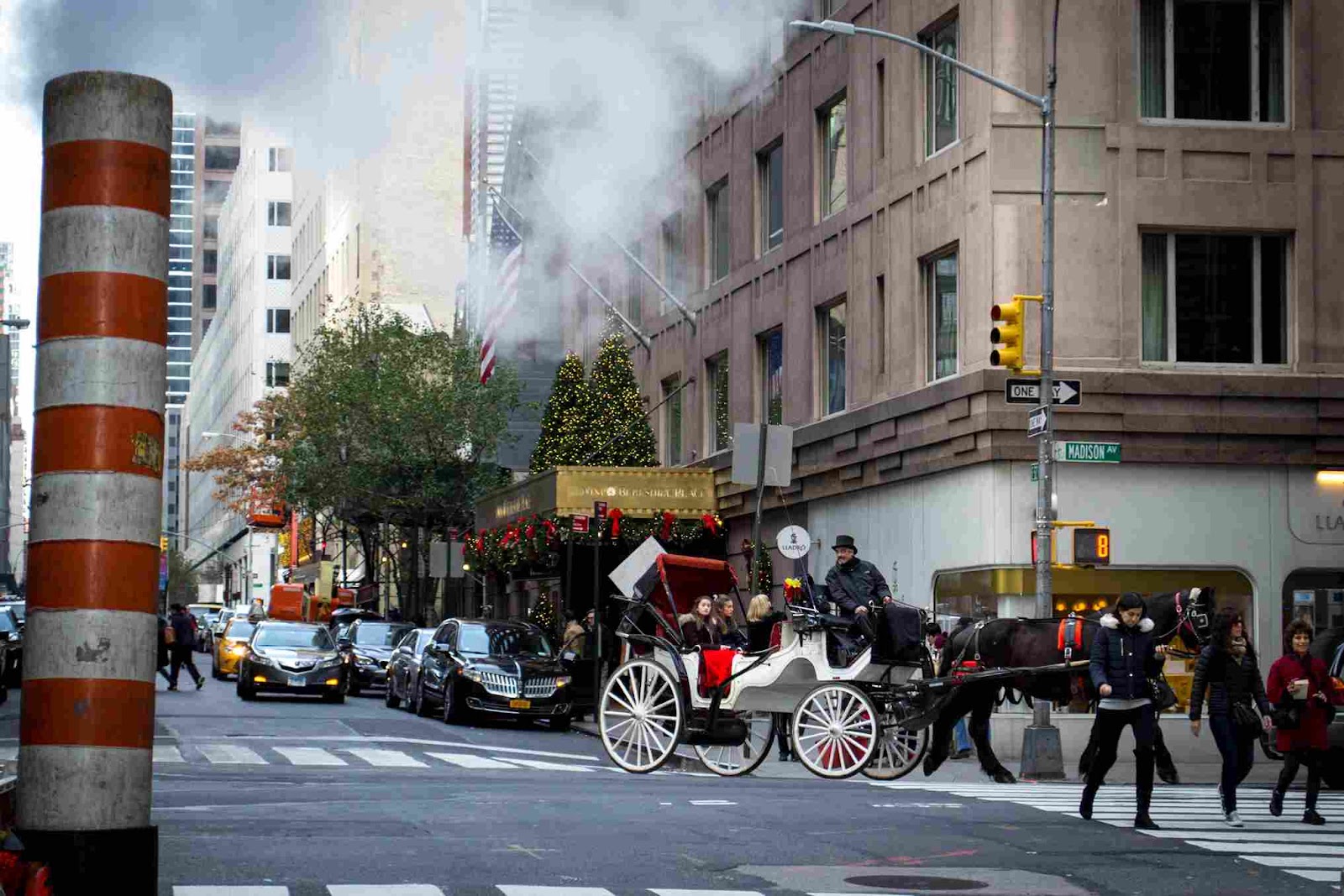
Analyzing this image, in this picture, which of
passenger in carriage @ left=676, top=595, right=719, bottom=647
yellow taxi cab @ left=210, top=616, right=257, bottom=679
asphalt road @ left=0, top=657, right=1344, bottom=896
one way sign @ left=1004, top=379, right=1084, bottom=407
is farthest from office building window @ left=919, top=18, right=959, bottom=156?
yellow taxi cab @ left=210, top=616, right=257, bottom=679

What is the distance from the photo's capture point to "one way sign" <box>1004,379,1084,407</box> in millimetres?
21531

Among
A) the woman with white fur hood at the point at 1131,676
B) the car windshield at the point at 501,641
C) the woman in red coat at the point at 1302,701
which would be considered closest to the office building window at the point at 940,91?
the car windshield at the point at 501,641

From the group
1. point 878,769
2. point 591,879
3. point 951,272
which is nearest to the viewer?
point 591,879

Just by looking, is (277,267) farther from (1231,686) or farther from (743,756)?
(1231,686)

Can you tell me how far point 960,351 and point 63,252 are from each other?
19.1m

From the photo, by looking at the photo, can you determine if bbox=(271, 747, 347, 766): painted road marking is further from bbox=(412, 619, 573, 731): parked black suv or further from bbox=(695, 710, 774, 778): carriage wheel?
bbox=(412, 619, 573, 731): parked black suv

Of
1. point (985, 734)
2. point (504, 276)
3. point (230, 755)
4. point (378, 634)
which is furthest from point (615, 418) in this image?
point (985, 734)

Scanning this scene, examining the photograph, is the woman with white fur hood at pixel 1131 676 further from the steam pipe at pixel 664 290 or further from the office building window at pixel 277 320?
the office building window at pixel 277 320

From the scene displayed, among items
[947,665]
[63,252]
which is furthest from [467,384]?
[63,252]

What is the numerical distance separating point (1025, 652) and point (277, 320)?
103m

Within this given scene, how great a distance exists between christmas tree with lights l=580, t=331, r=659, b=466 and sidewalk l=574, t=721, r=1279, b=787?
49.2 feet

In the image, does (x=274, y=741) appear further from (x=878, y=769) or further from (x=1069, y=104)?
(x=1069, y=104)

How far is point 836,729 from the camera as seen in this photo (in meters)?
16.1

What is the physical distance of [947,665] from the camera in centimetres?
1780
